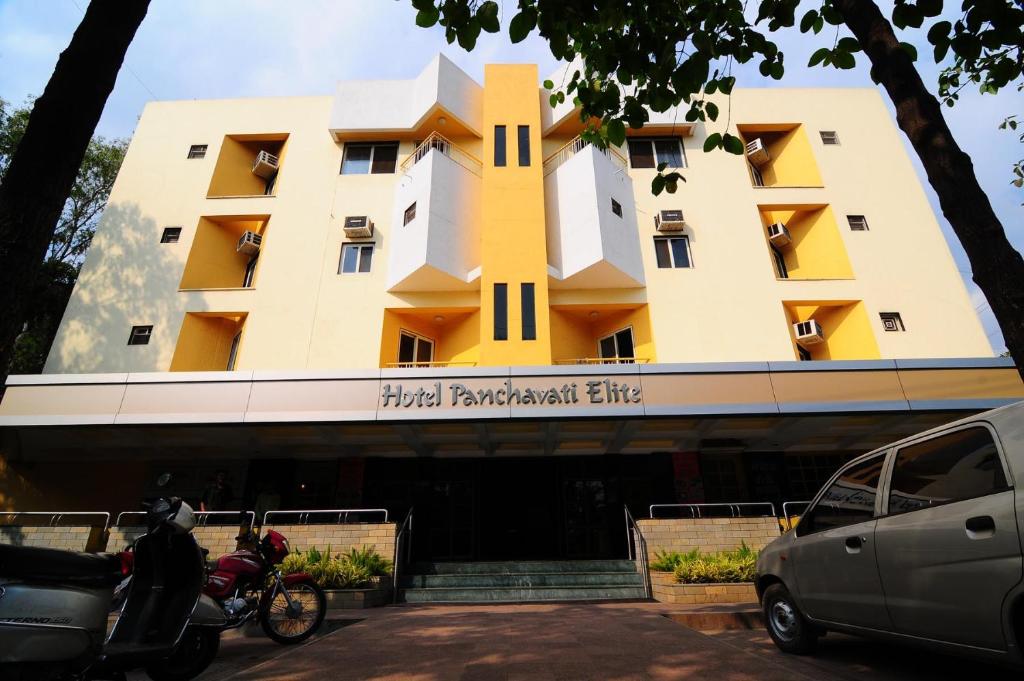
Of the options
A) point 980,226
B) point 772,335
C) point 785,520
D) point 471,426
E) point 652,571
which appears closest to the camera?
point 980,226

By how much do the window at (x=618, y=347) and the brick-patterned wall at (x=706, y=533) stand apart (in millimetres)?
5159

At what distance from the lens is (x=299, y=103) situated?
17.8 m

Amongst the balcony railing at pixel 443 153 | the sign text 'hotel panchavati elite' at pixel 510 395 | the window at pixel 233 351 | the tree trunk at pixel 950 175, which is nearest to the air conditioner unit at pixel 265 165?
the balcony railing at pixel 443 153

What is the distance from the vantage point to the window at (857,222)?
15136 mm

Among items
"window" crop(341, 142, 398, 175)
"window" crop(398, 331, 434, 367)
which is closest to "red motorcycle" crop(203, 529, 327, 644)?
"window" crop(398, 331, 434, 367)

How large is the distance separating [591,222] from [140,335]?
13.2 metres

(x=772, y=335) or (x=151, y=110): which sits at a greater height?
(x=151, y=110)

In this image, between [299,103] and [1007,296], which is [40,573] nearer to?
[1007,296]

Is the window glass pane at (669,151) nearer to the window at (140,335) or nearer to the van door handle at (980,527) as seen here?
the van door handle at (980,527)

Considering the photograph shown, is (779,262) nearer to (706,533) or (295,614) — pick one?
(706,533)

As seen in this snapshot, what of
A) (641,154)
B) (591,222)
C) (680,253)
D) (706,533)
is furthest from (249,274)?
(706,533)

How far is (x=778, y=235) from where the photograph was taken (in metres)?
15.6

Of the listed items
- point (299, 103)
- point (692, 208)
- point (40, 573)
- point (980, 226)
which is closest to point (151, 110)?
point (299, 103)

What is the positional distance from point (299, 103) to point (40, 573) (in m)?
18.7
